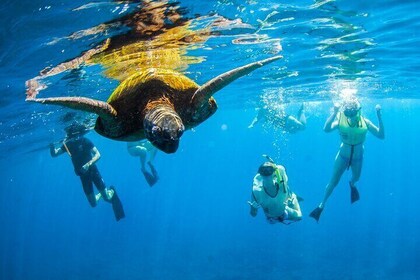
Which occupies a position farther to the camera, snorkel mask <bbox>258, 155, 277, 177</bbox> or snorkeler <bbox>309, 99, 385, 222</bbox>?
snorkeler <bbox>309, 99, 385, 222</bbox>

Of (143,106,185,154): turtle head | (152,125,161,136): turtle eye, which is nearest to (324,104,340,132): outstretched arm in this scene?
(143,106,185,154): turtle head

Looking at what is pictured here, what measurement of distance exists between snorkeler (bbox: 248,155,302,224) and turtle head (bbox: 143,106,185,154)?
645 cm

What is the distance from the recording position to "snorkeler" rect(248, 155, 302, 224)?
394 inches

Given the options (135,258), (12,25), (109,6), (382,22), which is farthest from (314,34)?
(135,258)

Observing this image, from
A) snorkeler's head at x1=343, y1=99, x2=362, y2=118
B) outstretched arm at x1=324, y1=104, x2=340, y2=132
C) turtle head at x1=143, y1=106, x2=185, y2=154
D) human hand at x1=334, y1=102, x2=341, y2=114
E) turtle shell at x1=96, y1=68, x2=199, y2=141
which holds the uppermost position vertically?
turtle head at x1=143, y1=106, x2=185, y2=154

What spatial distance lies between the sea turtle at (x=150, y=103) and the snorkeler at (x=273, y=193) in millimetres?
5244

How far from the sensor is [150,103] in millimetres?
4629

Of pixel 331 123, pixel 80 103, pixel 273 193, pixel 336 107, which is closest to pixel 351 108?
pixel 336 107

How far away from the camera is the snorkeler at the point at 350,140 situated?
1315 cm

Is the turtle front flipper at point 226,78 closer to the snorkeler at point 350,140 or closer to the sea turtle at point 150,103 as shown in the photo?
the sea turtle at point 150,103

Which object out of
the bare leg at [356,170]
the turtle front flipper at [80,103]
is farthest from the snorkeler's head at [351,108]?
the turtle front flipper at [80,103]

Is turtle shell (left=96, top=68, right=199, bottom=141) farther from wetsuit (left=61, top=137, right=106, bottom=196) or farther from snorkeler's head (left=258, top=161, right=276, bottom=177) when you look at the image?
wetsuit (left=61, top=137, right=106, bottom=196)

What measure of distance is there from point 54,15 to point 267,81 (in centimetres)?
1454

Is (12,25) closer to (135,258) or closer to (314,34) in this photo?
(314,34)
